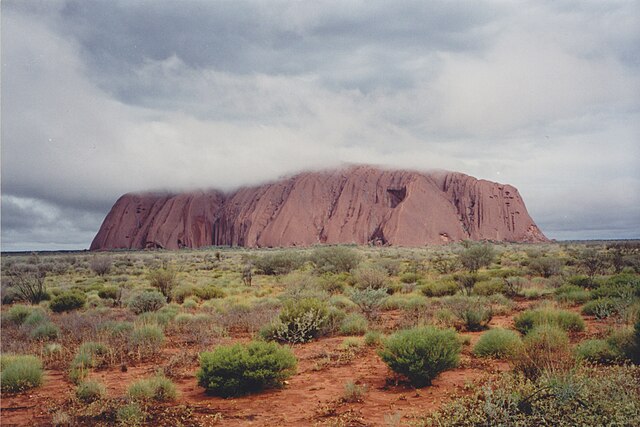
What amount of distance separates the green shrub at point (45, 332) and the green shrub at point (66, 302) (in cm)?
491

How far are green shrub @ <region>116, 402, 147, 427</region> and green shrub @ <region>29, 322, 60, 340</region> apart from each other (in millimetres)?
6867

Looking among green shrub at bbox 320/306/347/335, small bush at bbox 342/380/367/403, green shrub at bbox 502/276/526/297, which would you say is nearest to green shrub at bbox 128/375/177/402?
small bush at bbox 342/380/367/403

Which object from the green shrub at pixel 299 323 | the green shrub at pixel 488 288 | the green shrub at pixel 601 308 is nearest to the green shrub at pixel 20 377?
the green shrub at pixel 299 323

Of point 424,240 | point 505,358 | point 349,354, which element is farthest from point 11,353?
point 424,240

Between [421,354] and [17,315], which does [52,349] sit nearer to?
[17,315]

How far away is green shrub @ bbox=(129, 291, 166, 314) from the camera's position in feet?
50.4

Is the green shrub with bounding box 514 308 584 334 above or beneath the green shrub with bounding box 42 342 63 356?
above

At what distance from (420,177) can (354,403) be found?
106m

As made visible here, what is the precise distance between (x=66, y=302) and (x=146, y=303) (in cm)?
352

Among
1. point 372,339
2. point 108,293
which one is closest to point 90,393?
point 372,339

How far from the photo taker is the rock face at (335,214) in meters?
99.6

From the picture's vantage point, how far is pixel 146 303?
50.6ft

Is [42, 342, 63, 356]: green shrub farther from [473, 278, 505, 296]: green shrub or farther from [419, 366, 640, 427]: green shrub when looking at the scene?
[473, 278, 505, 296]: green shrub

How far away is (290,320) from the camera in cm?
1133
